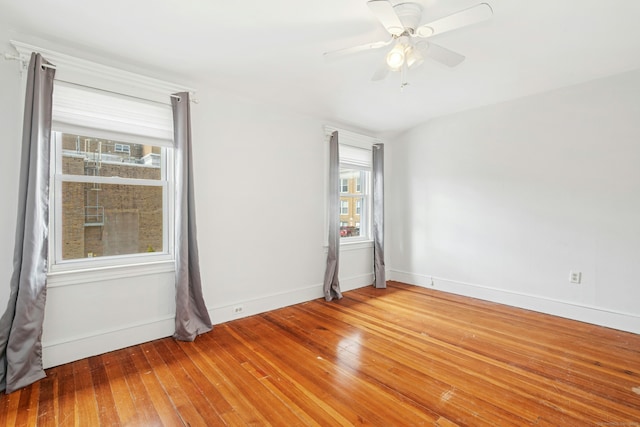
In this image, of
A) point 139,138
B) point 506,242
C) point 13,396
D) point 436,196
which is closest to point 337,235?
point 436,196

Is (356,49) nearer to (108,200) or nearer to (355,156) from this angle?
(108,200)

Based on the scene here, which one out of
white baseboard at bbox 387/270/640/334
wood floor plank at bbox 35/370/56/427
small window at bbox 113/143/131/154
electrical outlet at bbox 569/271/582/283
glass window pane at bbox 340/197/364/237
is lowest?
wood floor plank at bbox 35/370/56/427

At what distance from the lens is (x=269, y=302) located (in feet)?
11.9

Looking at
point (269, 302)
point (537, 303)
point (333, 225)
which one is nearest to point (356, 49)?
point (333, 225)

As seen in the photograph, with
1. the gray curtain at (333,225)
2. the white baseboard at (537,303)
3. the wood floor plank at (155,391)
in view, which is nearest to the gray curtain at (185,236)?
the wood floor plank at (155,391)

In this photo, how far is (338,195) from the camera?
4184 mm

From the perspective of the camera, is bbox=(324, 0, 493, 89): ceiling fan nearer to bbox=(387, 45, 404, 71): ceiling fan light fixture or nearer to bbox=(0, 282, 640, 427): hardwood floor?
bbox=(387, 45, 404, 71): ceiling fan light fixture

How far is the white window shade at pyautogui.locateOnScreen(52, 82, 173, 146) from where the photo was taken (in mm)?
2389

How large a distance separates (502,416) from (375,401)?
746mm

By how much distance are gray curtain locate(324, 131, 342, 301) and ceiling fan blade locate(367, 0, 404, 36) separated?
2277mm

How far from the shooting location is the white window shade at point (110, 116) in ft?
7.84

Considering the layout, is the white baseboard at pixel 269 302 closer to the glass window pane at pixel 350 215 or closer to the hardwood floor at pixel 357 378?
the hardwood floor at pixel 357 378

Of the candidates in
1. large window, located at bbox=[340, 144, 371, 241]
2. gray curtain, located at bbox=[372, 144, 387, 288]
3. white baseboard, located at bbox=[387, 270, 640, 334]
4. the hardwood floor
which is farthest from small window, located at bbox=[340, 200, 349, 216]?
the hardwood floor

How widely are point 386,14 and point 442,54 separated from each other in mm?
632
